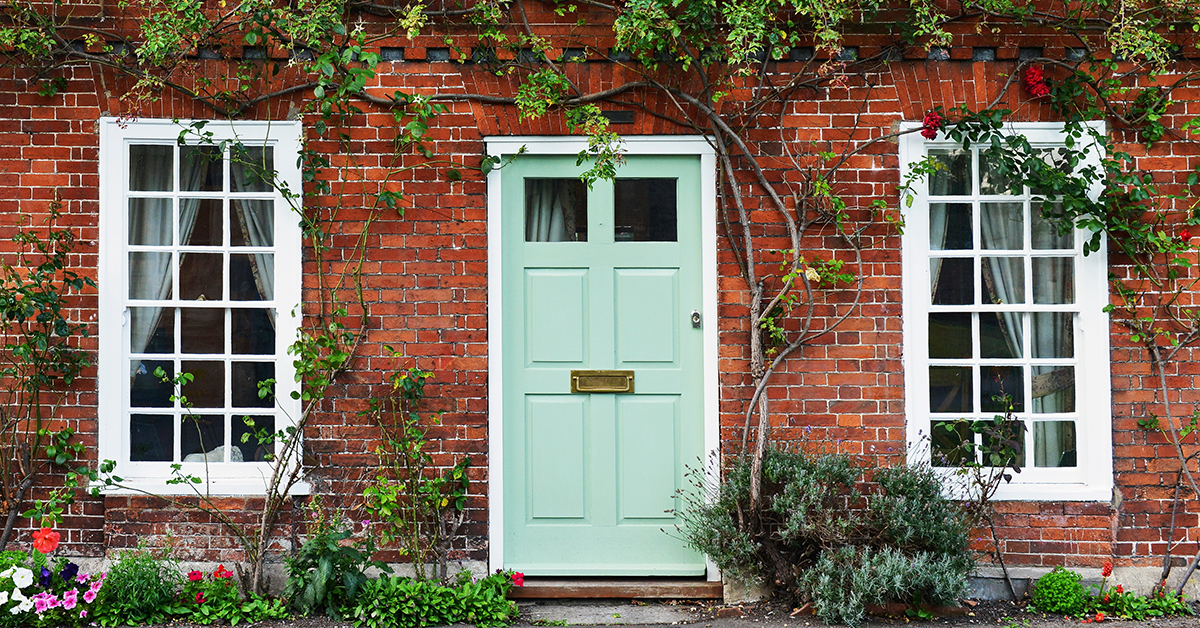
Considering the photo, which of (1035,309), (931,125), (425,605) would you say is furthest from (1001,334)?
(425,605)

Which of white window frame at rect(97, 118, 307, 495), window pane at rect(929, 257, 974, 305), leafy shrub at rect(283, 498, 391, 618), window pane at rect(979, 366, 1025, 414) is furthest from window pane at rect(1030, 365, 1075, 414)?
white window frame at rect(97, 118, 307, 495)

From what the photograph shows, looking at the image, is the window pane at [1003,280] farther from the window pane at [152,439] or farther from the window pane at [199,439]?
the window pane at [152,439]

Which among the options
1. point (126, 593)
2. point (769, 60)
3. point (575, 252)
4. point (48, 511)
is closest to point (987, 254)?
point (769, 60)

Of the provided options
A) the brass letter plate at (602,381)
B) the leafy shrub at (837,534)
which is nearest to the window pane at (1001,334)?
the leafy shrub at (837,534)

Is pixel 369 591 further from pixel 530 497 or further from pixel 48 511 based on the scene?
pixel 48 511

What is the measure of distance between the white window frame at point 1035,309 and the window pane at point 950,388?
3.7 inches

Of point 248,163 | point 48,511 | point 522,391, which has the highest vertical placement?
point 248,163

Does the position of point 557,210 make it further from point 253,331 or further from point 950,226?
point 950,226

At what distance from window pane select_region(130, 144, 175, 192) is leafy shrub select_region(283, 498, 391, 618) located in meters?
2.25

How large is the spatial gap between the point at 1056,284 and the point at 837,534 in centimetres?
204

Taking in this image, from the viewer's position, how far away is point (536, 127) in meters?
5.14

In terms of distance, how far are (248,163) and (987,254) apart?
4.28 m

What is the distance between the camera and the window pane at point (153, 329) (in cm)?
521

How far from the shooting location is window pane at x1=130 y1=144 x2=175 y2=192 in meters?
5.22
